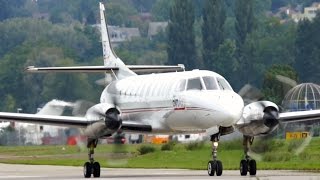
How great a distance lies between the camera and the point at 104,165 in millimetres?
60438

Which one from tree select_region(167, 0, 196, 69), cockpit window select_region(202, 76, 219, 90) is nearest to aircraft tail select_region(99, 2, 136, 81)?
cockpit window select_region(202, 76, 219, 90)

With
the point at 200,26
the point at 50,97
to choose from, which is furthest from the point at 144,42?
the point at 50,97

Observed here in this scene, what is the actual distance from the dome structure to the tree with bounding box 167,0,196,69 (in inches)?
1715

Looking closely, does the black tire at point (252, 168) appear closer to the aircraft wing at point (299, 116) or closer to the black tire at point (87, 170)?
the aircraft wing at point (299, 116)

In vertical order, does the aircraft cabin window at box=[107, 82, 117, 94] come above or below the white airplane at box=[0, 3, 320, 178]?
above

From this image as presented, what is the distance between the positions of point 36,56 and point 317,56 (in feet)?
79.1

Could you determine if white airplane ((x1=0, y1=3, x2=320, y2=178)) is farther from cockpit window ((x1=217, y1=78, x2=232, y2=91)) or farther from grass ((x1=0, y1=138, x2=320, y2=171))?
grass ((x1=0, y1=138, x2=320, y2=171))

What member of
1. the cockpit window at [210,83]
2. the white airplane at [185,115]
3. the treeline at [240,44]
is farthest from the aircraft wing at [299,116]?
the treeline at [240,44]

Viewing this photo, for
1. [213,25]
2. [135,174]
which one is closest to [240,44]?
[213,25]

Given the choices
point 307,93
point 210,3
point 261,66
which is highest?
point 210,3

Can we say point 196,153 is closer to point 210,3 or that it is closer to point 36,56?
point 36,56

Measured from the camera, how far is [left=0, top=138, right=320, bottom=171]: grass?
174 ft

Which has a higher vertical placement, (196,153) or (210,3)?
(210,3)

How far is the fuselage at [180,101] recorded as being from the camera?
45.6m
